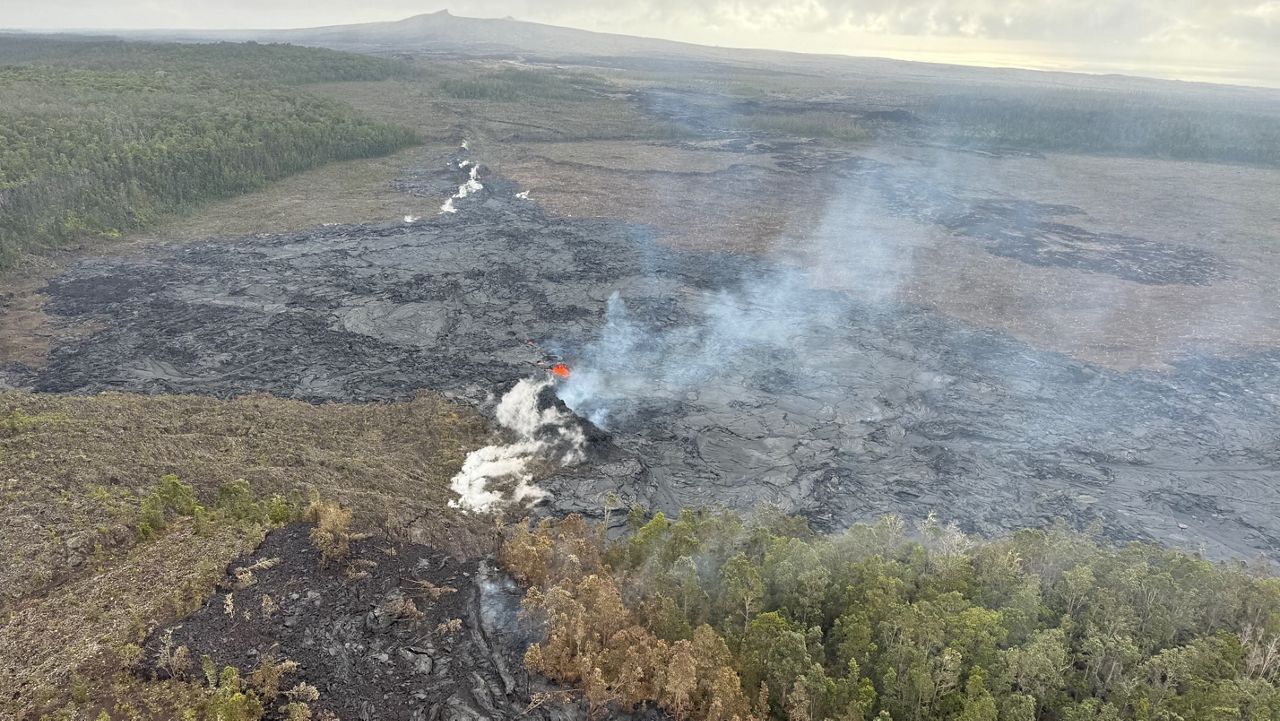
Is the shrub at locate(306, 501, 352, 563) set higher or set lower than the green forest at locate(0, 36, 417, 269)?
lower

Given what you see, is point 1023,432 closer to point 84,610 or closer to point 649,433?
point 649,433

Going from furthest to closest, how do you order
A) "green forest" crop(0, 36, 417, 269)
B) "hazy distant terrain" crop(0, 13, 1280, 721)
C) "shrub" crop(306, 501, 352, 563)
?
"green forest" crop(0, 36, 417, 269) → "shrub" crop(306, 501, 352, 563) → "hazy distant terrain" crop(0, 13, 1280, 721)

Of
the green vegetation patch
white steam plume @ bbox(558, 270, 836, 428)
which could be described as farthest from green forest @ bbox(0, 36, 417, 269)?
white steam plume @ bbox(558, 270, 836, 428)

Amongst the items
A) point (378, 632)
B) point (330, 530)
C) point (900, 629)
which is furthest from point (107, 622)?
point (900, 629)

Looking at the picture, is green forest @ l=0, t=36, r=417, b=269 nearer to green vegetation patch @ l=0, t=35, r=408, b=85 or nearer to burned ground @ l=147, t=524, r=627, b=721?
green vegetation patch @ l=0, t=35, r=408, b=85

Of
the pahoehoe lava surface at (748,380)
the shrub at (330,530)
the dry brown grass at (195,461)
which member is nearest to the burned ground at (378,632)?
the shrub at (330,530)

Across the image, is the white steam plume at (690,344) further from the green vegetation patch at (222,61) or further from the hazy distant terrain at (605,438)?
the green vegetation patch at (222,61)
